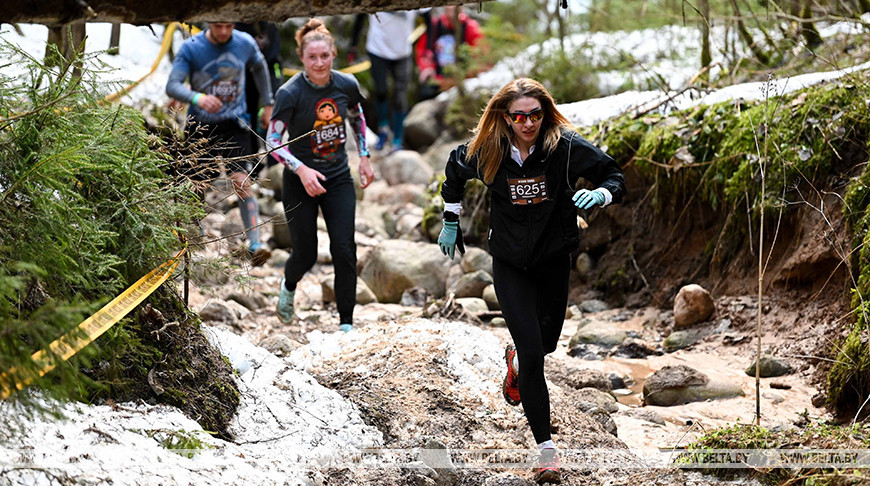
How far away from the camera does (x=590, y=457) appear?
15.1 feet

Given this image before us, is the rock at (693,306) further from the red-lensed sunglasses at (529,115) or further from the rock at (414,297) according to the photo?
the red-lensed sunglasses at (529,115)

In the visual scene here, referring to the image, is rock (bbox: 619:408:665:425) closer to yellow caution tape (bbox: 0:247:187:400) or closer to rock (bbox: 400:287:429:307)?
yellow caution tape (bbox: 0:247:187:400)

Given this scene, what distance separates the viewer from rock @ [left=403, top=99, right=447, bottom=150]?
47.0 feet

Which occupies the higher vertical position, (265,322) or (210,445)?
(210,445)

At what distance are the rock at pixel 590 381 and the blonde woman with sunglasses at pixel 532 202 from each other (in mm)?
1551

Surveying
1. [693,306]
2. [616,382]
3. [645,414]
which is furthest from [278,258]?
[645,414]

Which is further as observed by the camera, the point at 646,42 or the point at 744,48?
the point at 646,42

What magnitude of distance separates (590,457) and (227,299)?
14.1 ft

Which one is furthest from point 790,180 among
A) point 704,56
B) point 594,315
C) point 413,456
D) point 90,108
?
point 90,108

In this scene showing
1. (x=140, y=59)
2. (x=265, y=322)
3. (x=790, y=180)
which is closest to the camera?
(x=790, y=180)

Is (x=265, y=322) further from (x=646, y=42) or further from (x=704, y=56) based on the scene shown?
(x=646, y=42)

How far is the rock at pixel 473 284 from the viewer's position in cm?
832

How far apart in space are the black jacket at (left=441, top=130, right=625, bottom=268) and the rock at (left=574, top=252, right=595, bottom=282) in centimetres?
399

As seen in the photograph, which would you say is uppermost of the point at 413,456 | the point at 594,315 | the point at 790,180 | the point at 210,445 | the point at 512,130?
the point at 512,130
